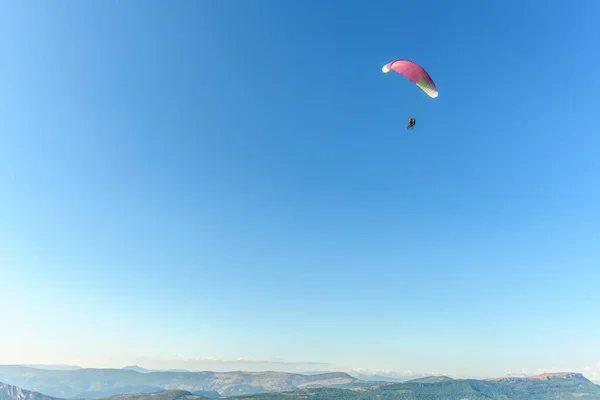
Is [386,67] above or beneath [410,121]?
above

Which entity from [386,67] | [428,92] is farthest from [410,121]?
[386,67]

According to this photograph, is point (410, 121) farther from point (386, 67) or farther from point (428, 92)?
point (386, 67)
